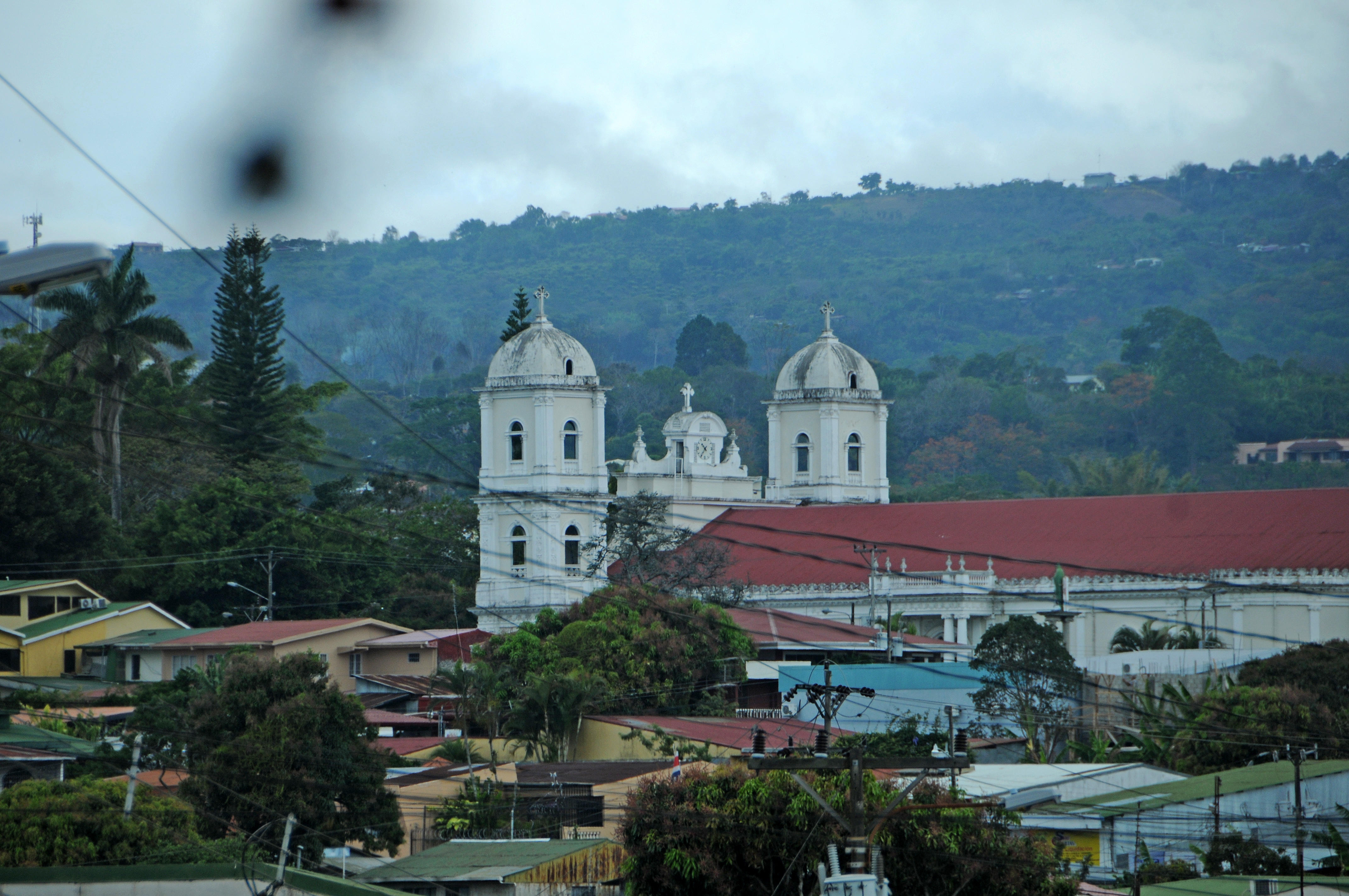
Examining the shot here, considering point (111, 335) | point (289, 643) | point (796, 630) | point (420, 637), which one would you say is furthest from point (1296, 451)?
point (289, 643)

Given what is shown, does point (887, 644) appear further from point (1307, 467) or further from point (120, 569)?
point (1307, 467)

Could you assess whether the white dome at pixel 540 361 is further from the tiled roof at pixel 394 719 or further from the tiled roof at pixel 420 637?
the tiled roof at pixel 394 719

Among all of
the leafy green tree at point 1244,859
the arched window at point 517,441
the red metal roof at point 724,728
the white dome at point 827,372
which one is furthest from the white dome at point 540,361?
the leafy green tree at point 1244,859

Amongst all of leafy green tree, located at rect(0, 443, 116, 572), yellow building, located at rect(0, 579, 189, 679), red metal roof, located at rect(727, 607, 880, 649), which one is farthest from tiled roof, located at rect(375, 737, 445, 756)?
leafy green tree, located at rect(0, 443, 116, 572)

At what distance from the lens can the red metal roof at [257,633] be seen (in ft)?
174

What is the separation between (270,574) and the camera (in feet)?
195

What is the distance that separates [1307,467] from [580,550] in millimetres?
75443

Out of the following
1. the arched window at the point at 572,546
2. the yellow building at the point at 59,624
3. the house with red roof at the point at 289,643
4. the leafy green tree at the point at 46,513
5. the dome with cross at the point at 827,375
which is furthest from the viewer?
the dome with cross at the point at 827,375

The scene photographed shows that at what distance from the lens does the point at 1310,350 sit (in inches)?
7682

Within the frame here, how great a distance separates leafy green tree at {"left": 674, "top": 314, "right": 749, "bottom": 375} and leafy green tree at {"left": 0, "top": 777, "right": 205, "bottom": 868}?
13267 cm

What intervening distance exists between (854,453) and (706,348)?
9050 cm

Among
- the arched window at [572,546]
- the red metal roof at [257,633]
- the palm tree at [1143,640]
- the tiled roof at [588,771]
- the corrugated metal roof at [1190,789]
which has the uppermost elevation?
the arched window at [572,546]

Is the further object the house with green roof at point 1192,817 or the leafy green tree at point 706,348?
the leafy green tree at point 706,348

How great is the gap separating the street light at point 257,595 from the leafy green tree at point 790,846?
28891mm
